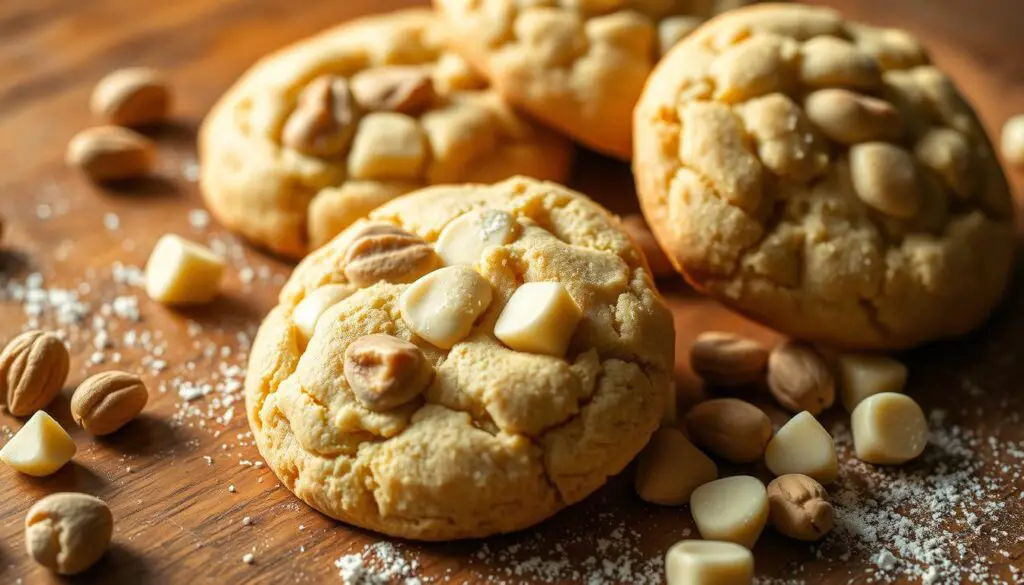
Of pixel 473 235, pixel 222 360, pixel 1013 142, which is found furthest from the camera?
pixel 1013 142

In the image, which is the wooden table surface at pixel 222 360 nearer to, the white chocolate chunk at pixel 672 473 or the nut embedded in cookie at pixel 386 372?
the white chocolate chunk at pixel 672 473

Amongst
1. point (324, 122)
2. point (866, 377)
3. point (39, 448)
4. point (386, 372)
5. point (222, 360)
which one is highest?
point (324, 122)

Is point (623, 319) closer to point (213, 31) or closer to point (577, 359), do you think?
point (577, 359)

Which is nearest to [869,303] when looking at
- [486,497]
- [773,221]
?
[773,221]

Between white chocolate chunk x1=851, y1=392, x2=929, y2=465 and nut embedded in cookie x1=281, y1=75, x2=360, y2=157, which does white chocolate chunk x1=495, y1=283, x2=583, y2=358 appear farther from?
nut embedded in cookie x1=281, y1=75, x2=360, y2=157

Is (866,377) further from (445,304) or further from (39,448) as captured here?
(39,448)

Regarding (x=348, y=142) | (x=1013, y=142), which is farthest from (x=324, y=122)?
(x=1013, y=142)

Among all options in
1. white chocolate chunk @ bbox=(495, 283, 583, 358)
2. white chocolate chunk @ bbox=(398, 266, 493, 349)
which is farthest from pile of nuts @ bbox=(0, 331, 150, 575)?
white chocolate chunk @ bbox=(495, 283, 583, 358)

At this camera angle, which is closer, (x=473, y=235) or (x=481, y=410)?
(x=481, y=410)
